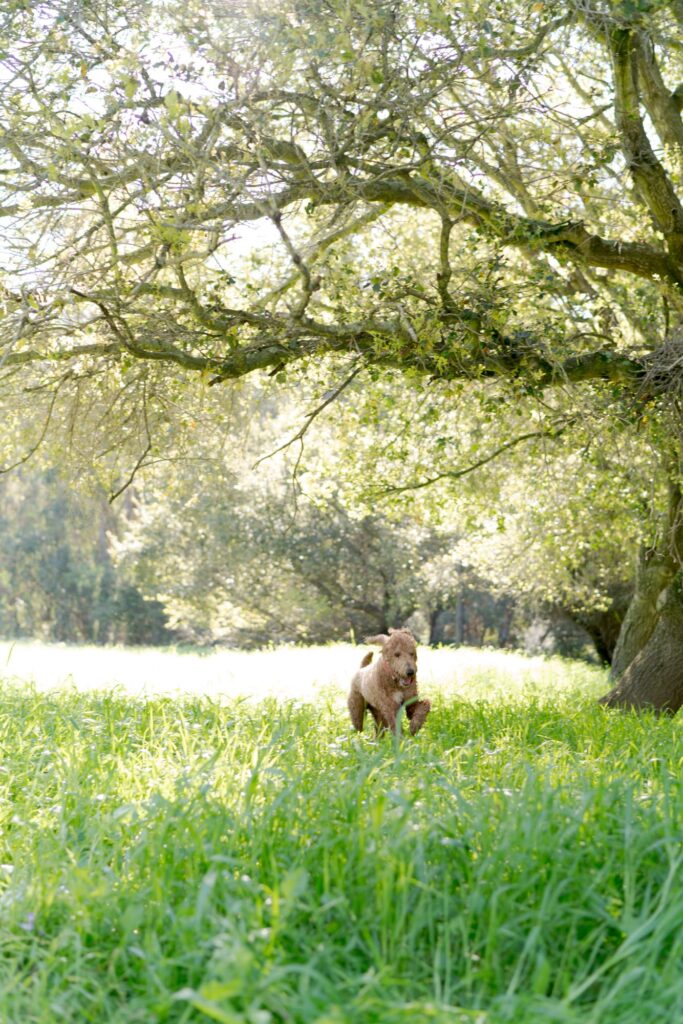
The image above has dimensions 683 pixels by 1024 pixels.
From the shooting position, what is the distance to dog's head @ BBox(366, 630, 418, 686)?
294 inches

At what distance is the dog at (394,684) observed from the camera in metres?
7.48

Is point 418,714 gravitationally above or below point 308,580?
below

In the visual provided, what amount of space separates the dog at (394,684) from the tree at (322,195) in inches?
106

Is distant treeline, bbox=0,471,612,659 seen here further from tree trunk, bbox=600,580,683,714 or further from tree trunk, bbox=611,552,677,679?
tree trunk, bbox=600,580,683,714

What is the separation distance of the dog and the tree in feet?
8.82

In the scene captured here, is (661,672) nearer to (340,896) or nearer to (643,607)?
(643,607)

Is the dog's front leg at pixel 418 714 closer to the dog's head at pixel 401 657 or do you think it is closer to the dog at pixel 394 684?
the dog at pixel 394 684

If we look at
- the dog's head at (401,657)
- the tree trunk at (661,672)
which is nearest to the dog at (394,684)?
the dog's head at (401,657)

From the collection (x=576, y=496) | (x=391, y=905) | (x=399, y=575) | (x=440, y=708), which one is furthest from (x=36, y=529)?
(x=391, y=905)

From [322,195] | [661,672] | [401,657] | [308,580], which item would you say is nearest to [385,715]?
[401,657]

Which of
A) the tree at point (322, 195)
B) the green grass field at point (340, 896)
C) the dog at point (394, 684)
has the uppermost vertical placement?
the tree at point (322, 195)

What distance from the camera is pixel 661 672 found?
11.1 meters

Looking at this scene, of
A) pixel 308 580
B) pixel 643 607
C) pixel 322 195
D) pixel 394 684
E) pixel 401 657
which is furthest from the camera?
pixel 308 580

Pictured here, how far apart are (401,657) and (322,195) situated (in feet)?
13.0
